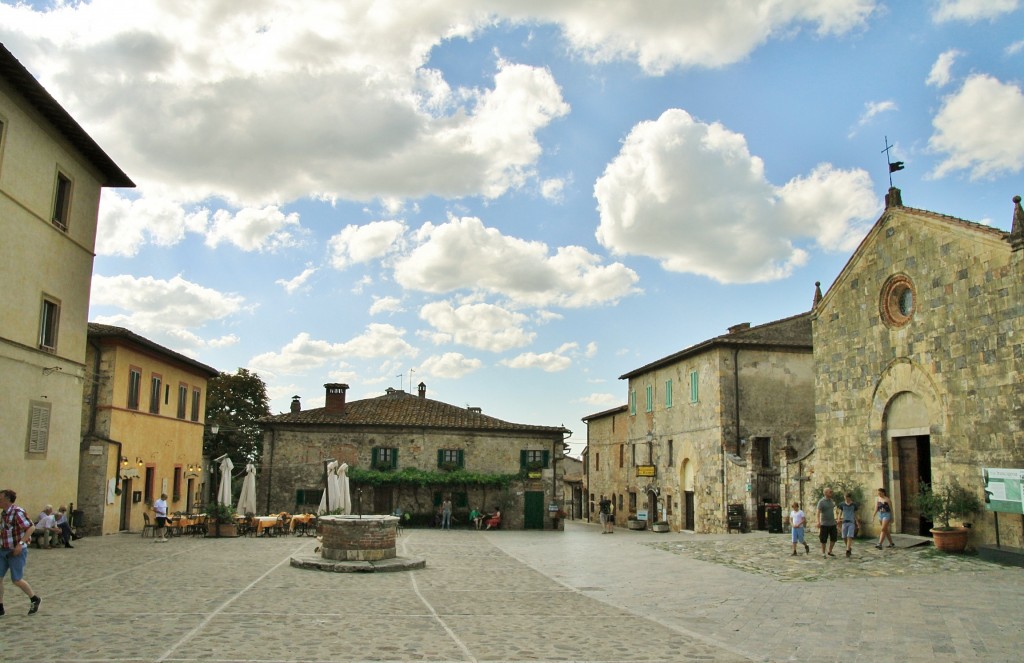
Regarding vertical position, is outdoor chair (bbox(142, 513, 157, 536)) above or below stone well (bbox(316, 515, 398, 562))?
below

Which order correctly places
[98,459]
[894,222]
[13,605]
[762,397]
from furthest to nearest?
[762,397] → [98,459] → [894,222] → [13,605]

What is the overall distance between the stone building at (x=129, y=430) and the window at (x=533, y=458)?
49.0 ft

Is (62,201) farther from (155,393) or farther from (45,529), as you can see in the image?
(155,393)

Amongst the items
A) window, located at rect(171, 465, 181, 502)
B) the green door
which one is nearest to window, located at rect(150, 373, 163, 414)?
window, located at rect(171, 465, 181, 502)

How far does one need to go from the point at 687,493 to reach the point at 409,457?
495 inches

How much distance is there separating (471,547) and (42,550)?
11.0 meters

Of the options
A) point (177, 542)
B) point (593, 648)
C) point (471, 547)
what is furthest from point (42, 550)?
point (593, 648)

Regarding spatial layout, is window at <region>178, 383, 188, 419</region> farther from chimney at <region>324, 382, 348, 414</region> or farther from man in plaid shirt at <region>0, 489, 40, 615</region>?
man in plaid shirt at <region>0, 489, 40, 615</region>

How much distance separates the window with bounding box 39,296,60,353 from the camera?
19748mm

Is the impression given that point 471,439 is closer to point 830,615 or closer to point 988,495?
point 988,495

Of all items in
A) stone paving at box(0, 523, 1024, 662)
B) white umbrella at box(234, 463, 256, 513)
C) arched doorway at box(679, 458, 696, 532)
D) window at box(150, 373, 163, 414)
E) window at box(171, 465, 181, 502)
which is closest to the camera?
stone paving at box(0, 523, 1024, 662)

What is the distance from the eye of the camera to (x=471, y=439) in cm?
3612

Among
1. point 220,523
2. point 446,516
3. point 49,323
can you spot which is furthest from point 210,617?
point 446,516

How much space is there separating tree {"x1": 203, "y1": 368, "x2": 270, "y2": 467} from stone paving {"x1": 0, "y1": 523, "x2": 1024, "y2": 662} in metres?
33.1
